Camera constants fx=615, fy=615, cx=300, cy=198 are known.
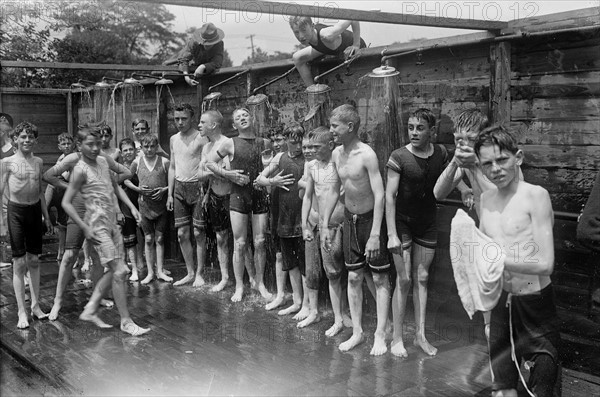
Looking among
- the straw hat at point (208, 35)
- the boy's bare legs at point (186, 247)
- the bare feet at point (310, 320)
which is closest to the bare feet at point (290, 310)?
the bare feet at point (310, 320)

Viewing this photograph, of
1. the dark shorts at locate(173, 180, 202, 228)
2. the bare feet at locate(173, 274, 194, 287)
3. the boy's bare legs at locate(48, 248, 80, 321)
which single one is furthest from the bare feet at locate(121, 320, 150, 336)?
the dark shorts at locate(173, 180, 202, 228)

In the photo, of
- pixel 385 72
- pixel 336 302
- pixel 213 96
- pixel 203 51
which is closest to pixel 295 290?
pixel 336 302

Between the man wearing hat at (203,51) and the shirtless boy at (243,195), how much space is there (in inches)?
95.9

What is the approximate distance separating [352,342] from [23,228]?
3.54 meters

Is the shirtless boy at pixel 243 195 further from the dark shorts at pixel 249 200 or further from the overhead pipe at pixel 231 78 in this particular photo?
the overhead pipe at pixel 231 78

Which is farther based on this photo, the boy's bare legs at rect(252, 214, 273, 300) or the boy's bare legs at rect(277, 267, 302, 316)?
the boy's bare legs at rect(252, 214, 273, 300)

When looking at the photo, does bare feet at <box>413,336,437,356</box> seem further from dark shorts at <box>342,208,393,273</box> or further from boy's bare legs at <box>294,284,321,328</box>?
boy's bare legs at <box>294,284,321,328</box>

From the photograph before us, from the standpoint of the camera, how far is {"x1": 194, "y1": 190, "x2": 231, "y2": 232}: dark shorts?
741cm

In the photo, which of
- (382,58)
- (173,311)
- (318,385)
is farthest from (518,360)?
(173,311)

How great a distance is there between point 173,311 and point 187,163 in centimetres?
202

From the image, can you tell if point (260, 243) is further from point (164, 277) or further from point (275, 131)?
point (164, 277)

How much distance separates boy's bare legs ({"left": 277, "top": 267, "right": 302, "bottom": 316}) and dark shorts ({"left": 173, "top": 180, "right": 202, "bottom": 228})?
1872mm

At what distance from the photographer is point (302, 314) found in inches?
248

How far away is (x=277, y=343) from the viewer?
5586 millimetres
